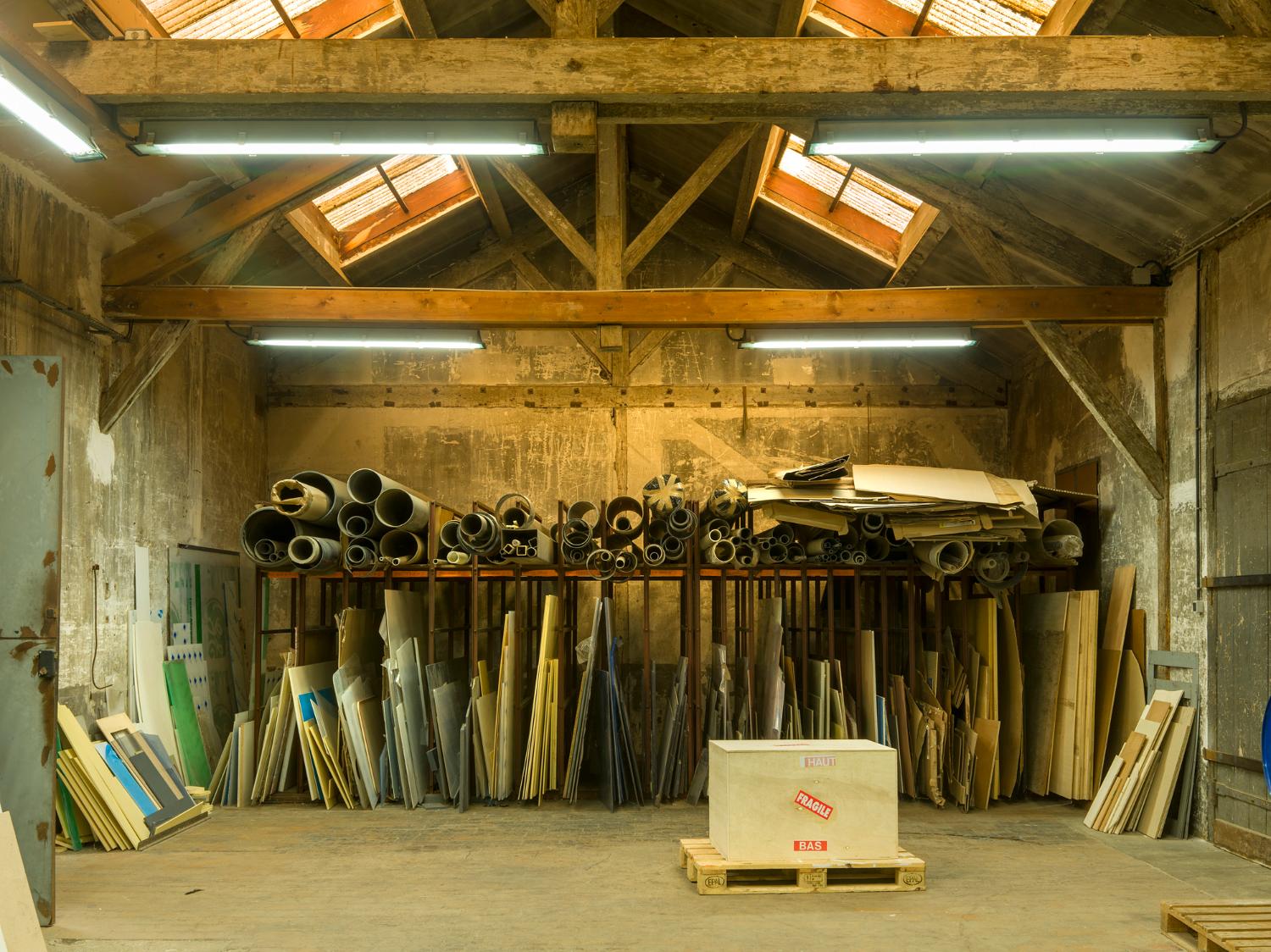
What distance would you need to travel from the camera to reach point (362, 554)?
952cm

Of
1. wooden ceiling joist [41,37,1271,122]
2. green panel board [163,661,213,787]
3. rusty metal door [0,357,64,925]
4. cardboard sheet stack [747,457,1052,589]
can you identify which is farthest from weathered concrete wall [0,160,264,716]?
cardboard sheet stack [747,457,1052,589]

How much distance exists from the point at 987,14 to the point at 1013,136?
221 centimetres

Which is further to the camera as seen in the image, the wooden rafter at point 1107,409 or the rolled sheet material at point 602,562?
the rolled sheet material at point 602,562

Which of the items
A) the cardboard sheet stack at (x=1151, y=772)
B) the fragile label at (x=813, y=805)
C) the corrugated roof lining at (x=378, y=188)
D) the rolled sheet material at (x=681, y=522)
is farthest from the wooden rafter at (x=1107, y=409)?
the corrugated roof lining at (x=378, y=188)

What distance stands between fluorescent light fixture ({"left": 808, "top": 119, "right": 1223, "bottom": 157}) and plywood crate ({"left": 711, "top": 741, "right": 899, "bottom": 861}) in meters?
3.48

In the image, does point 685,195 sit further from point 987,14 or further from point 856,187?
point 987,14

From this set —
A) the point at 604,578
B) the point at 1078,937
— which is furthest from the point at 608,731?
the point at 1078,937

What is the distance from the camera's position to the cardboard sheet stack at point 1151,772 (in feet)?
27.2

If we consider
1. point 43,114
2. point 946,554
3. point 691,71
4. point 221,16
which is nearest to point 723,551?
point 946,554

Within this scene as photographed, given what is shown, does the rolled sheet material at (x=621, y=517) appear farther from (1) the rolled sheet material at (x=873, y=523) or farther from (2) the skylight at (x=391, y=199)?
(2) the skylight at (x=391, y=199)

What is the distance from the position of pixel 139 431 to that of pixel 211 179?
230 centimetres

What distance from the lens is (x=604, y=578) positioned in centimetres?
972

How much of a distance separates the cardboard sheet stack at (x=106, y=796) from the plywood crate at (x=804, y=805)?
13.9 ft

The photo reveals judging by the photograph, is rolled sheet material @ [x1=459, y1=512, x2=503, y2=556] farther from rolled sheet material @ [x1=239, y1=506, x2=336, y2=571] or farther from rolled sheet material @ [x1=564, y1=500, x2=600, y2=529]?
rolled sheet material @ [x1=239, y1=506, x2=336, y2=571]
